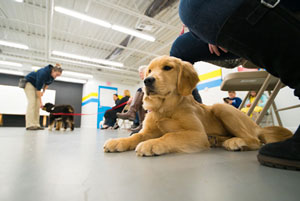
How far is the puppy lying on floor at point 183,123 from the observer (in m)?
1.32

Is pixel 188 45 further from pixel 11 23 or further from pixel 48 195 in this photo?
pixel 11 23

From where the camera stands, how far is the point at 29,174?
73cm

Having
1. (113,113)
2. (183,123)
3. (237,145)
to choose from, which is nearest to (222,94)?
(113,113)

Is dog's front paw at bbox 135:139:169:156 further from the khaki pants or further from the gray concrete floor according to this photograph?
the khaki pants

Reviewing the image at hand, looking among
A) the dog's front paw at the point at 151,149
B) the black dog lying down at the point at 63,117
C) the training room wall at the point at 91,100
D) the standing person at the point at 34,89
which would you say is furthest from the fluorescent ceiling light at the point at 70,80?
the dog's front paw at the point at 151,149

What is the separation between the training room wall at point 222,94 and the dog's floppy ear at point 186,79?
5.72 metres

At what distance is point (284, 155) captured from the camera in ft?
2.59

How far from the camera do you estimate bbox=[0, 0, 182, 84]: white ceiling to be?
23.3 ft

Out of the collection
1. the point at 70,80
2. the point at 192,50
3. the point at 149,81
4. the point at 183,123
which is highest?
the point at 70,80

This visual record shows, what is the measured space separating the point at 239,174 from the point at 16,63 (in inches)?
638

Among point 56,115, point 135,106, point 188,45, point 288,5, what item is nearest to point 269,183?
point 288,5

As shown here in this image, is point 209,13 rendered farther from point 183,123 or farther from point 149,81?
point 183,123

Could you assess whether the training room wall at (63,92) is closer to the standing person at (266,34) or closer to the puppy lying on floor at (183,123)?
the puppy lying on floor at (183,123)

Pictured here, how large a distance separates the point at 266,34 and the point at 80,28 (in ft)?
32.3
